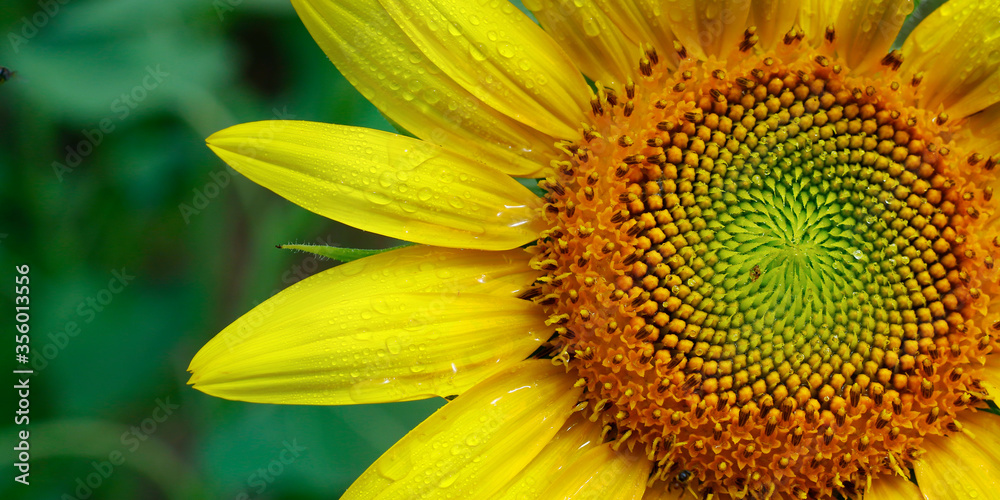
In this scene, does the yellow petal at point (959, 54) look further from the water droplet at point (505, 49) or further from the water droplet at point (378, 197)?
the water droplet at point (378, 197)

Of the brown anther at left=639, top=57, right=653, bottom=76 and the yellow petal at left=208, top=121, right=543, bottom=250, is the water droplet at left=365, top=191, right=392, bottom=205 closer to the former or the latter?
the yellow petal at left=208, top=121, right=543, bottom=250

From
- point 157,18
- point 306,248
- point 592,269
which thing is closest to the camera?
point 306,248

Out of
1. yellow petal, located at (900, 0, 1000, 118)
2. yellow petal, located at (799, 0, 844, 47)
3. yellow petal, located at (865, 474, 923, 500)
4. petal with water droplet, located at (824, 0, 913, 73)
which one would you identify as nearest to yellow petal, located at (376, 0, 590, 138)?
yellow petal, located at (799, 0, 844, 47)

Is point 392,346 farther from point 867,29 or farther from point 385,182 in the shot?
point 867,29

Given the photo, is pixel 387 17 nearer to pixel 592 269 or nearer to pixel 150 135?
pixel 592 269

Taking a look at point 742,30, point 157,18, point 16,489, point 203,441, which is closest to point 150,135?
point 157,18

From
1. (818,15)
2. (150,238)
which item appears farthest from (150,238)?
(818,15)
